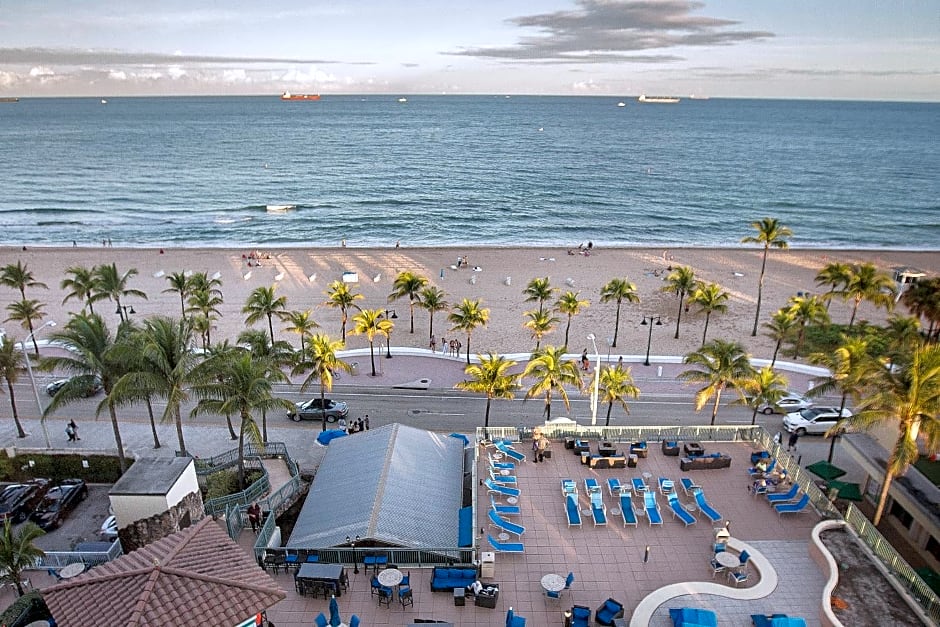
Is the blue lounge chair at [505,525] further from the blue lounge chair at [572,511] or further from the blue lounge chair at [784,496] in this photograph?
the blue lounge chair at [784,496]

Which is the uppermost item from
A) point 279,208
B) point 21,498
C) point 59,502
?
point 279,208

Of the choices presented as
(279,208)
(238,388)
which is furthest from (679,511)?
(279,208)

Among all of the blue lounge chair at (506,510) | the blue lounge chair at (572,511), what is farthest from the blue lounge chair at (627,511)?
the blue lounge chair at (506,510)

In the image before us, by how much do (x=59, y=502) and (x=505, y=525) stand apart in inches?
714

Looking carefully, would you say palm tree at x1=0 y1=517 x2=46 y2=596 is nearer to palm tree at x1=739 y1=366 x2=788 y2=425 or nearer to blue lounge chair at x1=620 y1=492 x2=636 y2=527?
blue lounge chair at x1=620 y1=492 x2=636 y2=527

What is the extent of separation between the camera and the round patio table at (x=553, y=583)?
610 inches

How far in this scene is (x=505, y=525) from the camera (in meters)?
18.3

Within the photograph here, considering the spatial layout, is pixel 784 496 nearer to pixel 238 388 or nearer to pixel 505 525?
pixel 505 525

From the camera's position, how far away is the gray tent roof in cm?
1836

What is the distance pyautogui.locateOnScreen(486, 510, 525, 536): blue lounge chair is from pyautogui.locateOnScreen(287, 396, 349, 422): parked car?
47.9ft

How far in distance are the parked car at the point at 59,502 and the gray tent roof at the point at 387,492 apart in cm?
1023

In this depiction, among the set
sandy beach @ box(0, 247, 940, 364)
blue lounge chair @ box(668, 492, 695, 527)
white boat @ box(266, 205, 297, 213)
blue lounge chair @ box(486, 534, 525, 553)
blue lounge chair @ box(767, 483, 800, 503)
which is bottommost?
sandy beach @ box(0, 247, 940, 364)

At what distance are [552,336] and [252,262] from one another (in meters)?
33.4

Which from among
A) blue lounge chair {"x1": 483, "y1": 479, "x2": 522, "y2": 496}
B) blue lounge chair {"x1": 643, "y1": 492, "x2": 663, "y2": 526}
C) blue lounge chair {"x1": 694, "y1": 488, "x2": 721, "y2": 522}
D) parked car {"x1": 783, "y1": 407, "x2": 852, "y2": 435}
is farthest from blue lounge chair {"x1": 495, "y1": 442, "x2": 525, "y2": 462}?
parked car {"x1": 783, "y1": 407, "x2": 852, "y2": 435}
